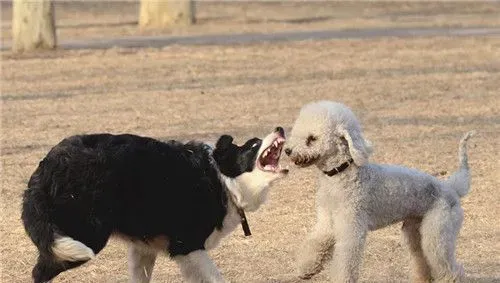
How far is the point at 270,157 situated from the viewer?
7.87 meters

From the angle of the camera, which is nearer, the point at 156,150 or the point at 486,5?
the point at 156,150

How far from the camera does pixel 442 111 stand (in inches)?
612

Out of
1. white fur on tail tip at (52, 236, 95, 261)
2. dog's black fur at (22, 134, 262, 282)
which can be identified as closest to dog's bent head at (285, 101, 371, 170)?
dog's black fur at (22, 134, 262, 282)

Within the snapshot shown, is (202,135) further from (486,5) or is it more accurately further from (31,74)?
(486,5)

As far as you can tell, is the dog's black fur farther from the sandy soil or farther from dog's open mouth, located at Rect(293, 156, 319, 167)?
the sandy soil

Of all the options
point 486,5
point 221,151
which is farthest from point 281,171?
point 486,5

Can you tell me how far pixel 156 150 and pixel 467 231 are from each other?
8.87 feet

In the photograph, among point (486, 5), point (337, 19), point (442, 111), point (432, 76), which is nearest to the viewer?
point (442, 111)

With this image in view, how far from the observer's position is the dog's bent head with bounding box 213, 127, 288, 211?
25.6 ft

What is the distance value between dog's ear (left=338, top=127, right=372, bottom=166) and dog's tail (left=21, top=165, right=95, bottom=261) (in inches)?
58.2

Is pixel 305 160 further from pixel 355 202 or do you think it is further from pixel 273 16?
pixel 273 16

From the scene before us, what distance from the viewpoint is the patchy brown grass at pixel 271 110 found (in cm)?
895

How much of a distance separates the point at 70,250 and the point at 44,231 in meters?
0.20

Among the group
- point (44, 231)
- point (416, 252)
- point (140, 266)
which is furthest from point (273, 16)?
point (44, 231)
